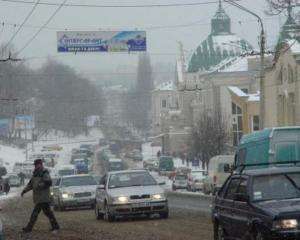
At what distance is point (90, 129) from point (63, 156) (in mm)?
45894

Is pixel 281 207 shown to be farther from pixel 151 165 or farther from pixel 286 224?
pixel 151 165

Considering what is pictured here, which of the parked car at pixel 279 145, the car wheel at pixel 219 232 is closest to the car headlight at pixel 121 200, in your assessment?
the parked car at pixel 279 145

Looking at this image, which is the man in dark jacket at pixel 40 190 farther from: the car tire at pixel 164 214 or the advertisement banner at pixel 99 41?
the advertisement banner at pixel 99 41

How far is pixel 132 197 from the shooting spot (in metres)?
24.9

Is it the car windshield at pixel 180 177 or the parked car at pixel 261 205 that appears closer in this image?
the parked car at pixel 261 205

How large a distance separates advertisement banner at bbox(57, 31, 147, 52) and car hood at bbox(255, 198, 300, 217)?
3042 centimetres

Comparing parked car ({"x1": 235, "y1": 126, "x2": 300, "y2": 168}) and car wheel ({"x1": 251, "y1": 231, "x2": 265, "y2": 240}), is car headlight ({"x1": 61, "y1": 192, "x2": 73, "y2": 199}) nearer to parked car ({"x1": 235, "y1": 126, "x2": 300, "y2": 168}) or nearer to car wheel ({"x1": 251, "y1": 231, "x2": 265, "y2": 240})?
parked car ({"x1": 235, "y1": 126, "x2": 300, "y2": 168})

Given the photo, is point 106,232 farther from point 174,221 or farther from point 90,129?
point 90,129

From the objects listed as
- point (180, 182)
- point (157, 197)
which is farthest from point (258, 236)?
point (180, 182)

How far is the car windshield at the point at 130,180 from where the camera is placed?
25875mm

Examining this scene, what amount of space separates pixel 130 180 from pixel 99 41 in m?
18.7

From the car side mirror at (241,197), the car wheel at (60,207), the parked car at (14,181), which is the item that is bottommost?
the parked car at (14,181)

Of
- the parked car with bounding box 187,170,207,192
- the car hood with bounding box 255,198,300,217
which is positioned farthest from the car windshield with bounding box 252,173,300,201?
the parked car with bounding box 187,170,207,192

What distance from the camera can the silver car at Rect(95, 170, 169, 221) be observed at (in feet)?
81.5
